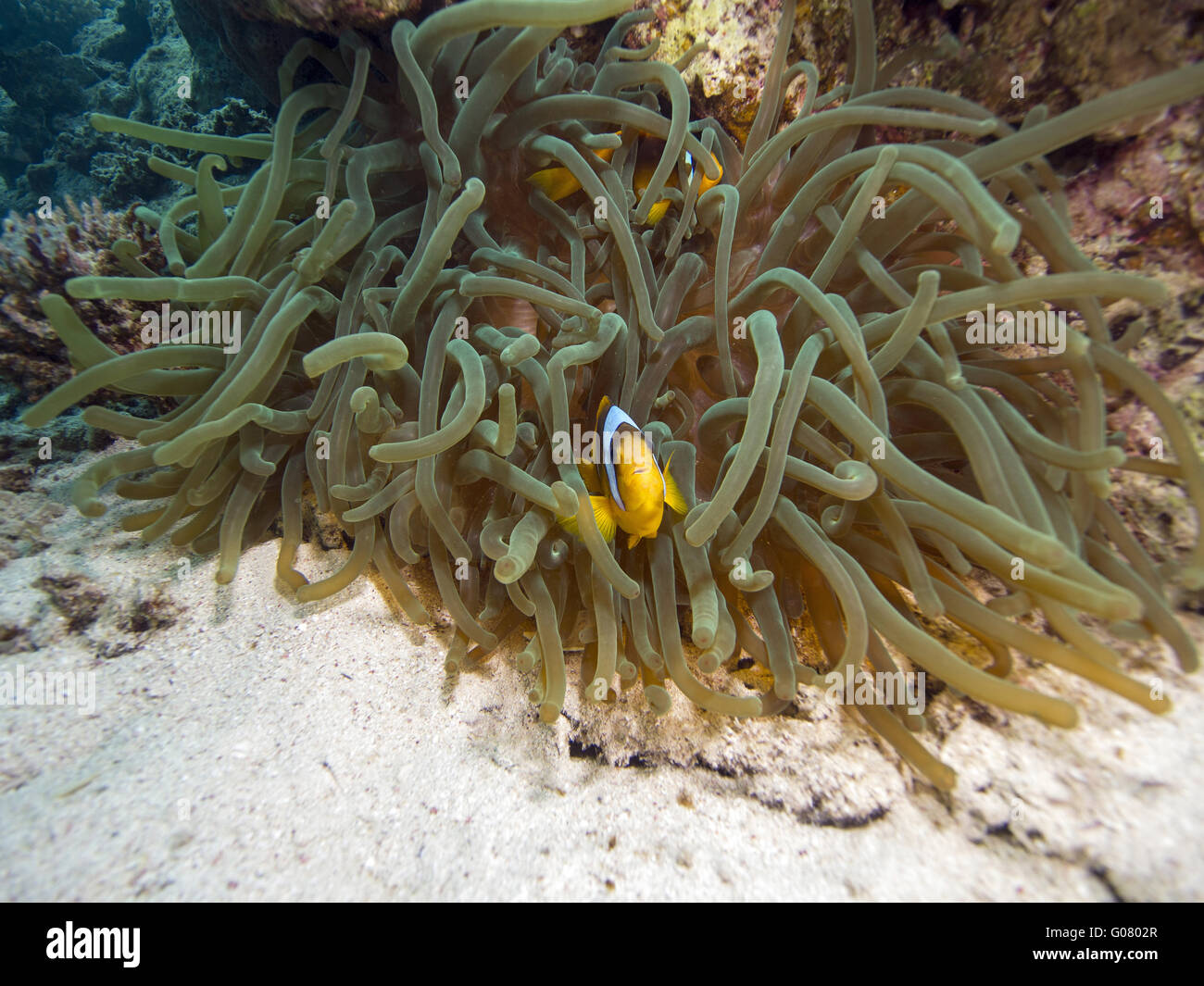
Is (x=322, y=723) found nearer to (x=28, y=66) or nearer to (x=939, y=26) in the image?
(x=939, y=26)

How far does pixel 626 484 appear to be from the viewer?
1474 mm

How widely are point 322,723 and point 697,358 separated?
159cm

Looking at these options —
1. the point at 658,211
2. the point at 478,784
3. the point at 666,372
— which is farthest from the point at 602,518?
the point at 658,211

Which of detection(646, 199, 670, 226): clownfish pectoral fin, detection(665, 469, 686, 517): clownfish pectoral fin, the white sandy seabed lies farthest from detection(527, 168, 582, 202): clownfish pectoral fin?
the white sandy seabed

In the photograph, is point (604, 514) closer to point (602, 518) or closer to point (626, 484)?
point (602, 518)

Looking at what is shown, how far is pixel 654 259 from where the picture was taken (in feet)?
6.82

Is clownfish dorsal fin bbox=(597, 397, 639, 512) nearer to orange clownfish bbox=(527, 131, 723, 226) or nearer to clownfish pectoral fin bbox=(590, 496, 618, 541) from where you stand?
clownfish pectoral fin bbox=(590, 496, 618, 541)

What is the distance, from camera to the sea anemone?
1.41m

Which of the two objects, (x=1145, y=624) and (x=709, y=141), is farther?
(x=709, y=141)

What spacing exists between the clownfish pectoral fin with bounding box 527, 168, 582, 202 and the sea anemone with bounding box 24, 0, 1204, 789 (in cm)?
2

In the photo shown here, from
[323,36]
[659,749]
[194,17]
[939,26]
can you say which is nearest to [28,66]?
[194,17]

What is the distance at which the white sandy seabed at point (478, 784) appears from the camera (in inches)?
49.6

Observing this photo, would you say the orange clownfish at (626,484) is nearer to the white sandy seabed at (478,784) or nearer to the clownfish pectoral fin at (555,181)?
the white sandy seabed at (478,784)
